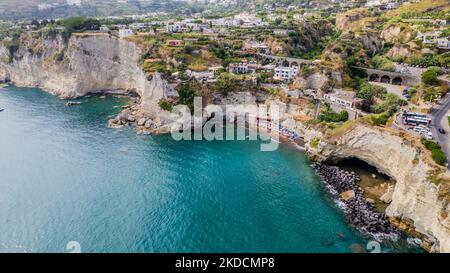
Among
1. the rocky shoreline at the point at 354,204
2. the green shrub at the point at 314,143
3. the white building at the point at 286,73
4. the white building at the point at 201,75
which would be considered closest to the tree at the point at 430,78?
the green shrub at the point at 314,143

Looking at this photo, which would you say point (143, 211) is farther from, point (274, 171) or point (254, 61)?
point (254, 61)

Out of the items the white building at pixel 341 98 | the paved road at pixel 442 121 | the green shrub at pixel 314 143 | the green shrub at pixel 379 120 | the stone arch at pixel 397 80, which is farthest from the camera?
the stone arch at pixel 397 80

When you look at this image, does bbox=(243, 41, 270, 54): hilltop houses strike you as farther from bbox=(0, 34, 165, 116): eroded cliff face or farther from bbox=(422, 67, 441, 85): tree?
bbox=(422, 67, 441, 85): tree

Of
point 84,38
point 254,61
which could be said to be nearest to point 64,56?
point 84,38

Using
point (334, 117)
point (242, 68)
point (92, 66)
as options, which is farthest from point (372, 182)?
point (92, 66)

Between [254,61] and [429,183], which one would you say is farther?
[254,61]

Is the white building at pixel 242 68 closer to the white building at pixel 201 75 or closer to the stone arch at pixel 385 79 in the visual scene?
the white building at pixel 201 75

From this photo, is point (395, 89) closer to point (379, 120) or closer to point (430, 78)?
point (430, 78)
